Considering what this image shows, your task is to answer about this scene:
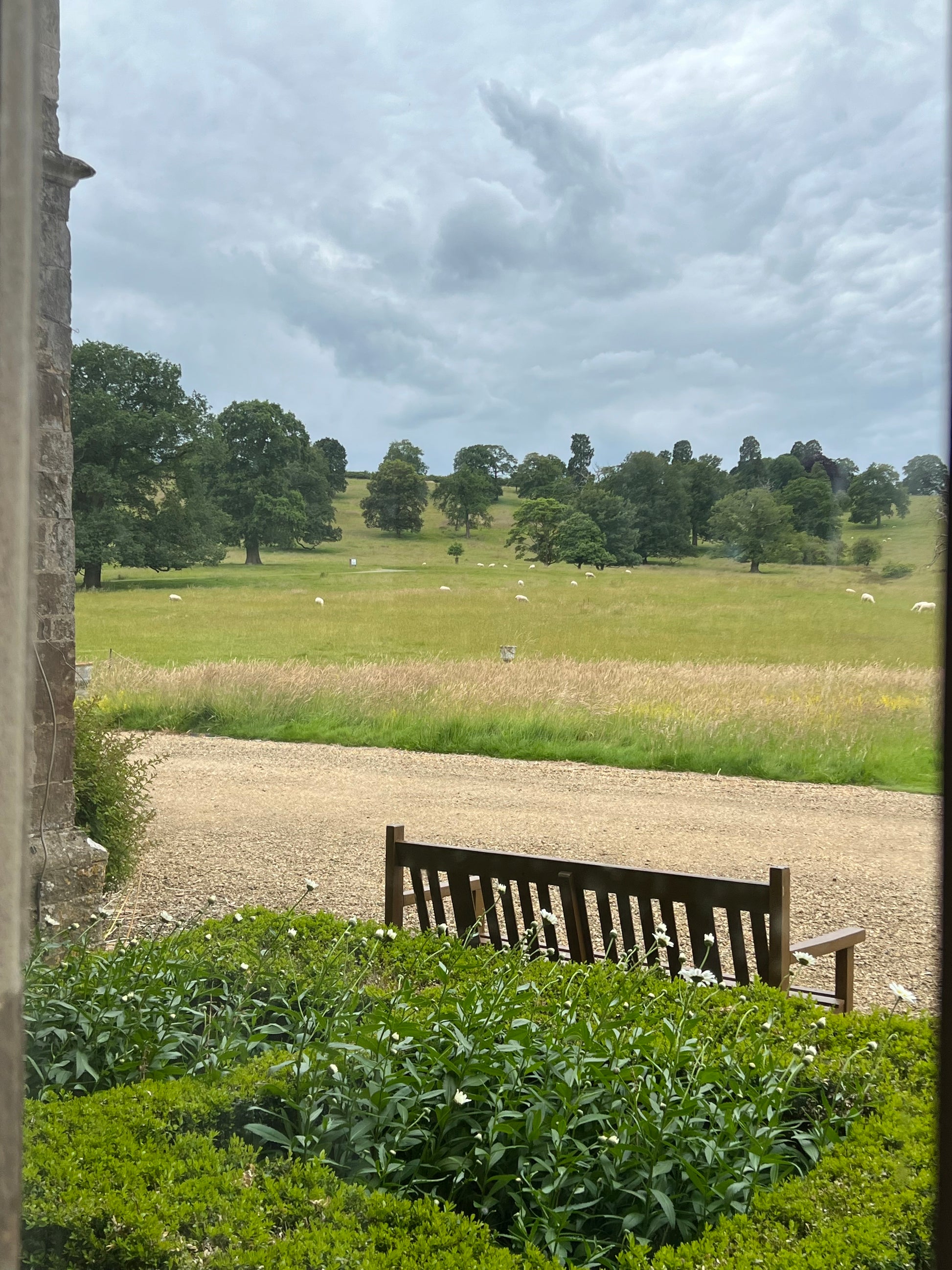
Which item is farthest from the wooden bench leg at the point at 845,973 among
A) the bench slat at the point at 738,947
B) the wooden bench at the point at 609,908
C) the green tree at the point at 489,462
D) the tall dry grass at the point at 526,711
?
the green tree at the point at 489,462

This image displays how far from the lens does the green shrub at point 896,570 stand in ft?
3.38

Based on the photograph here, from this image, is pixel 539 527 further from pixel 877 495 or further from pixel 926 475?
pixel 926 475

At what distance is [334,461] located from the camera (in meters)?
3.24

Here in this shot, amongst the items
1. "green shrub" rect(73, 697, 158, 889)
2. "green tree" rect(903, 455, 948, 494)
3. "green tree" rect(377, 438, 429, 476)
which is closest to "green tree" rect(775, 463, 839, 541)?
"green tree" rect(903, 455, 948, 494)

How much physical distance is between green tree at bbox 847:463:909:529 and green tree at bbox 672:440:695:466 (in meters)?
1.21

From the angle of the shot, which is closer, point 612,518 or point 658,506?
point 658,506

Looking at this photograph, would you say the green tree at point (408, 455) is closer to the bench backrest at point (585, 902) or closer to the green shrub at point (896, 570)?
the bench backrest at point (585, 902)

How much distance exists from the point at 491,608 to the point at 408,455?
2.26 meters

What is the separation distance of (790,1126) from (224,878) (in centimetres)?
287

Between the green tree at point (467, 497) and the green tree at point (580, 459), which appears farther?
the green tree at point (467, 497)

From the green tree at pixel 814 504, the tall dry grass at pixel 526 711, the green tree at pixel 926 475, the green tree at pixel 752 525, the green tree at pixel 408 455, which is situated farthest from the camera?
the tall dry grass at pixel 526 711

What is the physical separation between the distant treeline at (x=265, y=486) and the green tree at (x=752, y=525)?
278 mm

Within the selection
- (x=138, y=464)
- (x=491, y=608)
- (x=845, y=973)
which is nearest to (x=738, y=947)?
(x=845, y=973)

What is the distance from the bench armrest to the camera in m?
2.25
